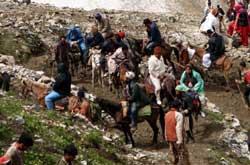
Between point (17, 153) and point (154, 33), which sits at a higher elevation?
point (17, 153)

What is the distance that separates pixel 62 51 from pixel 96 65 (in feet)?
4.35

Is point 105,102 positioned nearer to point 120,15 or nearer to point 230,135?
point 230,135

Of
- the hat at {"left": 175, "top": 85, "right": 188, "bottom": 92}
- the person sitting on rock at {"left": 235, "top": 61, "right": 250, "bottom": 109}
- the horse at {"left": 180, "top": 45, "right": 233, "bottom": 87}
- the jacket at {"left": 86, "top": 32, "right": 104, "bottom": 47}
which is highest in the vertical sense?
the jacket at {"left": 86, "top": 32, "right": 104, "bottom": 47}

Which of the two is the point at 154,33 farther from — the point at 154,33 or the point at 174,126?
the point at 174,126

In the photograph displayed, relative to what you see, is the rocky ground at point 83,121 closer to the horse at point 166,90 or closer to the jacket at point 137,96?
the horse at point 166,90

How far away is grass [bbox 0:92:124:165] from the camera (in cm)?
1443

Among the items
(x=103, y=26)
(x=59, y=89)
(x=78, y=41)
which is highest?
(x=103, y=26)

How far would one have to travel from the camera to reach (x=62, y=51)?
24109 millimetres

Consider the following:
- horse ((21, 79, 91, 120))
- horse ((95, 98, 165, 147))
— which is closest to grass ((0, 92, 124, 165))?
horse ((21, 79, 91, 120))

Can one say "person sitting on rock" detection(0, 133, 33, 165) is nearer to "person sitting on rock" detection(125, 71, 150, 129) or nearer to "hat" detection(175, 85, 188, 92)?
"person sitting on rock" detection(125, 71, 150, 129)

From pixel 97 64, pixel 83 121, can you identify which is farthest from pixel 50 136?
pixel 97 64

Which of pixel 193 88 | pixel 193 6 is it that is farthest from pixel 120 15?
pixel 193 6

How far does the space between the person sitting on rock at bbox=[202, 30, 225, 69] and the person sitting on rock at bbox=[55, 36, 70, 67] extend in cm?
534

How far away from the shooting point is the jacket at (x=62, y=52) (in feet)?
78.7
